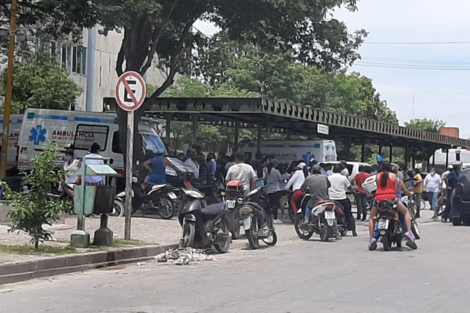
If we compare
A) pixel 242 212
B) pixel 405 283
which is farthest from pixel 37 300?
pixel 242 212

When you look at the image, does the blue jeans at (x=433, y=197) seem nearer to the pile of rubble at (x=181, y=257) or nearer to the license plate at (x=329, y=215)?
the license plate at (x=329, y=215)

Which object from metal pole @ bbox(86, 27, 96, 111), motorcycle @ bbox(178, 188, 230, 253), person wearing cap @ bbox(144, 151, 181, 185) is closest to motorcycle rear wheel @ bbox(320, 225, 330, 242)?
motorcycle @ bbox(178, 188, 230, 253)

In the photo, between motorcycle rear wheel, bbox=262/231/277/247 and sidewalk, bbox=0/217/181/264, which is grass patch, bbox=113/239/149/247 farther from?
motorcycle rear wheel, bbox=262/231/277/247

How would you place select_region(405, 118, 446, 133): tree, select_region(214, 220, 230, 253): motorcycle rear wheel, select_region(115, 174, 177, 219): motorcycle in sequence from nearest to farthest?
select_region(214, 220, 230, 253): motorcycle rear wheel
select_region(115, 174, 177, 219): motorcycle
select_region(405, 118, 446, 133): tree

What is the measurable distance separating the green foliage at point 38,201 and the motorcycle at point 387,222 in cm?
599

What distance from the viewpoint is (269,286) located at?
996 centimetres

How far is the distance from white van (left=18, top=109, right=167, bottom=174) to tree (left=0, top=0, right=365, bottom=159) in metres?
0.55

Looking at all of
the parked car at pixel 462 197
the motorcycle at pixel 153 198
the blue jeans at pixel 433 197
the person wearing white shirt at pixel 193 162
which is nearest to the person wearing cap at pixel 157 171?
the motorcycle at pixel 153 198

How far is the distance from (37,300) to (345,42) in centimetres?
1605

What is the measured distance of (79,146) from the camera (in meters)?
22.0

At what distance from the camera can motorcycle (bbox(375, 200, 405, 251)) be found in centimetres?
1420

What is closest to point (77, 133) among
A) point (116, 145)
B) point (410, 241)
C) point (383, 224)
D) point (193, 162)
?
point (116, 145)

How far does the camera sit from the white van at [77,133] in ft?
70.3

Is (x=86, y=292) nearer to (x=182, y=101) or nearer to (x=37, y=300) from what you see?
(x=37, y=300)
